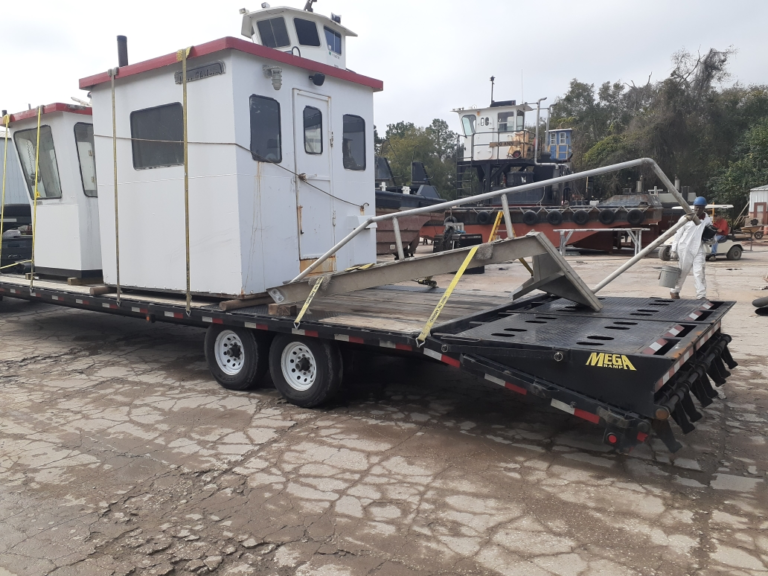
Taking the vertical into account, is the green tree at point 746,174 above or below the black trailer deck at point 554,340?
above

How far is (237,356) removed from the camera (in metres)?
6.25

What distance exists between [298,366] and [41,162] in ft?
18.6

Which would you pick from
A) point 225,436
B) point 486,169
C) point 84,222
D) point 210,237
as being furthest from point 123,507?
point 486,169

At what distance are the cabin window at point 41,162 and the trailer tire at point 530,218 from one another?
1441cm

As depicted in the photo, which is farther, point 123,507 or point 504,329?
point 504,329

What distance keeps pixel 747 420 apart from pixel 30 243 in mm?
10179

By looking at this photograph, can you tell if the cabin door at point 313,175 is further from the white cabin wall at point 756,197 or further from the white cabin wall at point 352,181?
the white cabin wall at point 756,197

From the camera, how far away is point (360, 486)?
404 centimetres

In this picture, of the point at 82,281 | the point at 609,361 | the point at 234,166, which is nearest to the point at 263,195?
the point at 234,166

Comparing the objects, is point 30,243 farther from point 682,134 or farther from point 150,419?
point 682,134

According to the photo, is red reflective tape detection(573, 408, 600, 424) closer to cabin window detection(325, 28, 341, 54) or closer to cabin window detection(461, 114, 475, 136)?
cabin window detection(325, 28, 341, 54)

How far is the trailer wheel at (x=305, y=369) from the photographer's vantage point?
543 centimetres

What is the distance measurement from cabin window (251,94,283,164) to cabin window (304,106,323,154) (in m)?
0.43

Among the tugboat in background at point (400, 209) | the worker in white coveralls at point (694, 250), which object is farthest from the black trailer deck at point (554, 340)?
the tugboat in background at point (400, 209)
